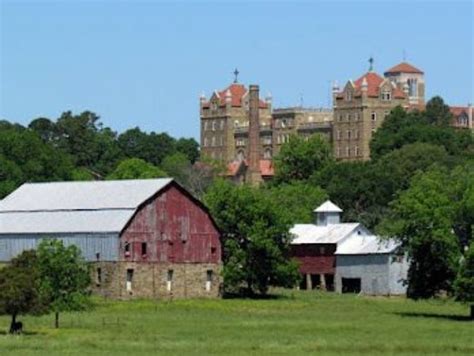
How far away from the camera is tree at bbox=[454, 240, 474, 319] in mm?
84312

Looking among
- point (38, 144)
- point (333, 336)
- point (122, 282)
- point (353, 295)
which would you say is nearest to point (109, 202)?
point (122, 282)

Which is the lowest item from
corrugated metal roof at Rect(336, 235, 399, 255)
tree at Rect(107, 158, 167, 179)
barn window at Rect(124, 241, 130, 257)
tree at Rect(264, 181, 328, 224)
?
barn window at Rect(124, 241, 130, 257)

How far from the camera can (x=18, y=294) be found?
72562 mm

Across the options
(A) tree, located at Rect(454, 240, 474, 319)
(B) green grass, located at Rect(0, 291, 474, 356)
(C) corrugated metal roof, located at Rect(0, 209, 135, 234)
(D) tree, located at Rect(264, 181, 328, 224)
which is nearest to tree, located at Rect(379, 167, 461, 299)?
(B) green grass, located at Rect(0, 291, 474, 356)

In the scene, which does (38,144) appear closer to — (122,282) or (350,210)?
(350,210)

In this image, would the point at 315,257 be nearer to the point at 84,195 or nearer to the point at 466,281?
the point at 84,195

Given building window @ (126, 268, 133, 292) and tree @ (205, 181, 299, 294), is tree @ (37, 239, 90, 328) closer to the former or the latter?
building window @ (126, 268, 133, 292)

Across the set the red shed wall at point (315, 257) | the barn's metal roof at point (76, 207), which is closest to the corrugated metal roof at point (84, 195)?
the barn's metal roof at point (76, 207)

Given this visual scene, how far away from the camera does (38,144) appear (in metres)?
161

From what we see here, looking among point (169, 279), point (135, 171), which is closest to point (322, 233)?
point (169, 279)

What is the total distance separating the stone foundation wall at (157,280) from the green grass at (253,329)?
3849mm

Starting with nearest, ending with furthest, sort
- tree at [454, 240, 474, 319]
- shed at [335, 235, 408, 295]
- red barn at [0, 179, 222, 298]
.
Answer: tree at [454, 240, 474, 319]
red barn at [0, 179, 222, 298]
shed at [335, 235, 408, 295]

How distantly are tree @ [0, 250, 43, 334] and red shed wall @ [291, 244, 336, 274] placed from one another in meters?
52.1

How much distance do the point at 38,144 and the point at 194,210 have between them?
55.9 m
